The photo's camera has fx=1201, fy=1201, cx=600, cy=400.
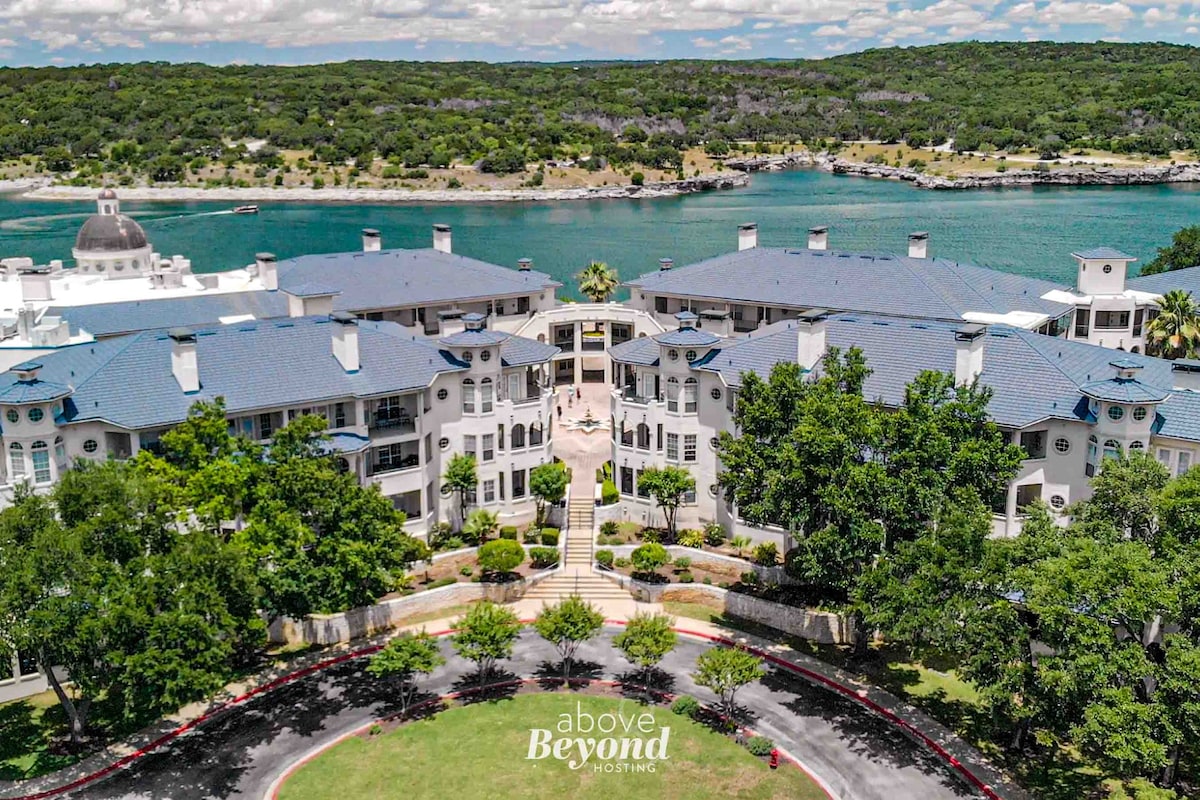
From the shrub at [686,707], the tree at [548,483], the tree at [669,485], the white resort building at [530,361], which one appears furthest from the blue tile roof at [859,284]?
the shrub at [686,707]

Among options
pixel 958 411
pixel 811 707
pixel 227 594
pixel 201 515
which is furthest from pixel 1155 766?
pixel 201 515

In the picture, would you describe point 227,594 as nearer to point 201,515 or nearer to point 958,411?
point 201,515

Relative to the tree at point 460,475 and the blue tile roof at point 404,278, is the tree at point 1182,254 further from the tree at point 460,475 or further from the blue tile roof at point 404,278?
the tree at point 460,475

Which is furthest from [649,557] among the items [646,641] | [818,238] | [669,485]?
[818,238]

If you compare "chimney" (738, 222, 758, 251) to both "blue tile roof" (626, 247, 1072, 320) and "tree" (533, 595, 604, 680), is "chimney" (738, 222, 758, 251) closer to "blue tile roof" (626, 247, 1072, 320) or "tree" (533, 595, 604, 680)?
"blue tile roof" (626, 247, 1072, 320)

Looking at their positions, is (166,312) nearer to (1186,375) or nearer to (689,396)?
(689,396)
